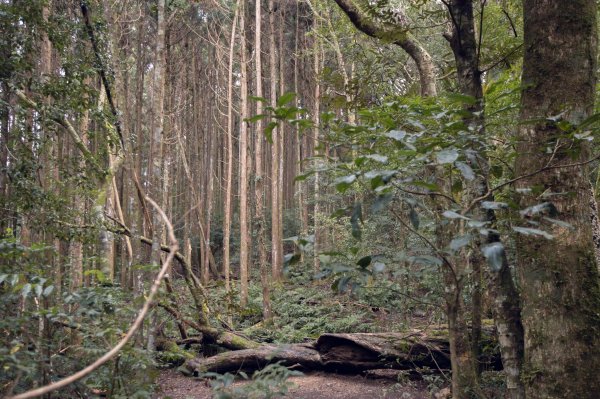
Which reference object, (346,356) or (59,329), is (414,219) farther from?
(346,356)

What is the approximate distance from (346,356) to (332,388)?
1.82 ft

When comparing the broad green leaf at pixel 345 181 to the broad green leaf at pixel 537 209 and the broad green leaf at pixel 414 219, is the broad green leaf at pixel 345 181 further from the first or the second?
the broad green leaf at pixel 537 209

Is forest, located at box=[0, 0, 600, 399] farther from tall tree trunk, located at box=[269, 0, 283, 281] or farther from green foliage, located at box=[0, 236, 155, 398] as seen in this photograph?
tall tree trunk, located at box=[269, 0, 283, 281]

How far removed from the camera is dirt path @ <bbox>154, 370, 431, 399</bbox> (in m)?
5.85

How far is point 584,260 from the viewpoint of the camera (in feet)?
7.22

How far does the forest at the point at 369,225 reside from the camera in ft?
5.84

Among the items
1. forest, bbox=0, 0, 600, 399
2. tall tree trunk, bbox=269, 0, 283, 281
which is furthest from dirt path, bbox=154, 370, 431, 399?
tall tree trunk, bbox=269, 0, 283, 281

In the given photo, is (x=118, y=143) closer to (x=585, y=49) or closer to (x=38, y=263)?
(x=38, y=263)

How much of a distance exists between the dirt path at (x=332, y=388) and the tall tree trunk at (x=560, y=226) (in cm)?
372

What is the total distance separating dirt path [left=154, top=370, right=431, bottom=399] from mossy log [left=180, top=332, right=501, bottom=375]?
0.20 meters

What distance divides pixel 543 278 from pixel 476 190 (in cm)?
89

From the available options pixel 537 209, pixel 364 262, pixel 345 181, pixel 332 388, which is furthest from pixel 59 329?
pixel 332 388

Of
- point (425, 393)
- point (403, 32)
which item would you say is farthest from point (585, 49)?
point (425, 393)

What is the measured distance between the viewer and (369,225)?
10.2m
